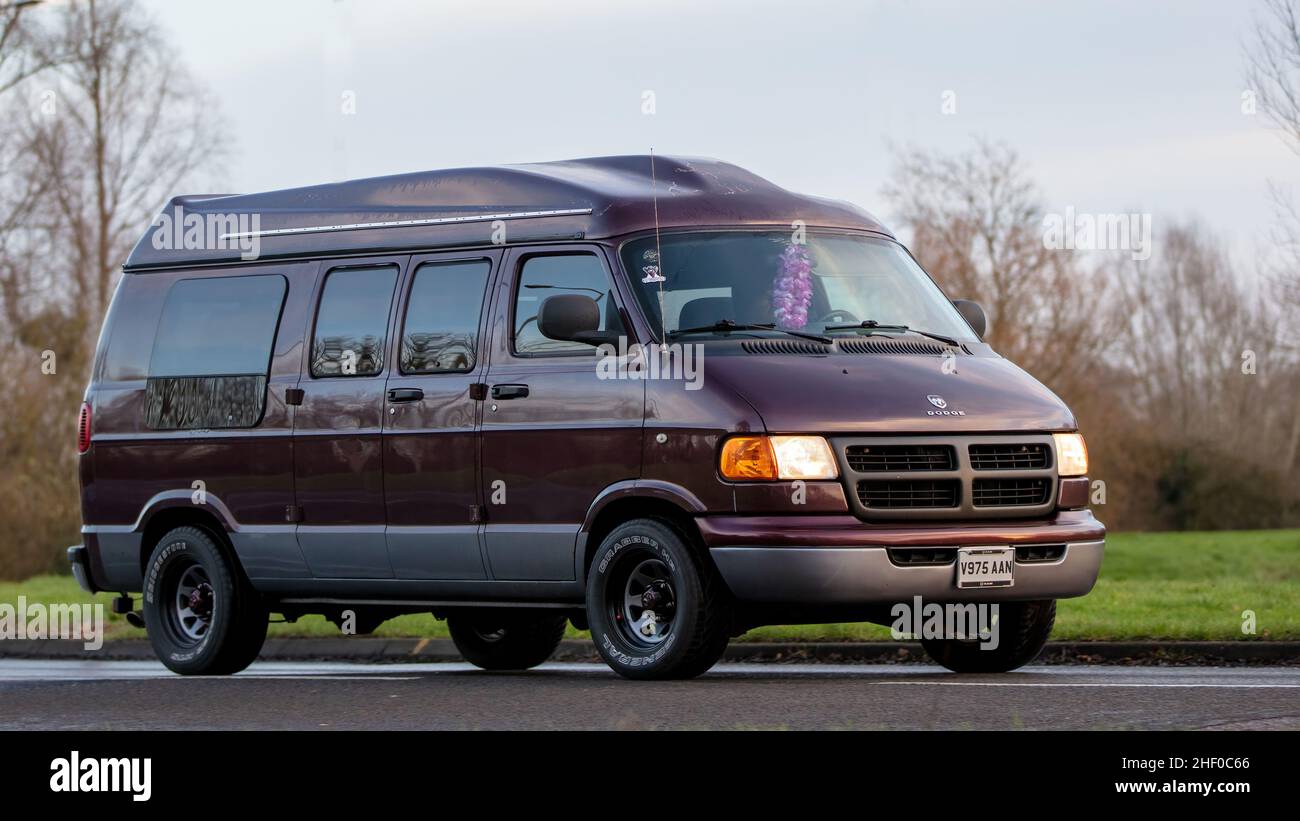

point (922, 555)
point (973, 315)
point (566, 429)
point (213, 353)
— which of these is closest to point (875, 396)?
point (922, 555)

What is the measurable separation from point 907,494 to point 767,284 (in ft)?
4.71

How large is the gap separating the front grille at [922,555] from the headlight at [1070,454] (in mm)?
884

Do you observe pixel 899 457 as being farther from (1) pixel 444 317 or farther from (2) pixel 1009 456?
(1) pixel 444 317

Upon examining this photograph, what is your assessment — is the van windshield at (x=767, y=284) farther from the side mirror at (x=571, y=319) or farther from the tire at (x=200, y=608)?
the tire at (x=200, y=608)

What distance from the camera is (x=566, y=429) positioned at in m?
10.8

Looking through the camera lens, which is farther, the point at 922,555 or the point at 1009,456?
the point at 1009,456

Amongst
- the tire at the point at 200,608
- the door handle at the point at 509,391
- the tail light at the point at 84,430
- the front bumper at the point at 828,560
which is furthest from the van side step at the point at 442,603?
the tail light at the point at 84,430

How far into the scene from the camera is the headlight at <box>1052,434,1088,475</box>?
10.6 m

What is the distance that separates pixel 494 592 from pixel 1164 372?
66176mm

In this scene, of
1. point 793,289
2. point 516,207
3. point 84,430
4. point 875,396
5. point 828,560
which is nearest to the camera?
point 828,560

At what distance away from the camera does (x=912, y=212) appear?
4825 cm

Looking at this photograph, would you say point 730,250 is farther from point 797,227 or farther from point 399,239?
point 399,239

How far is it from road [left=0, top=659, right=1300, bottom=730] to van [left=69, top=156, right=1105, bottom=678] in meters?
0.46
